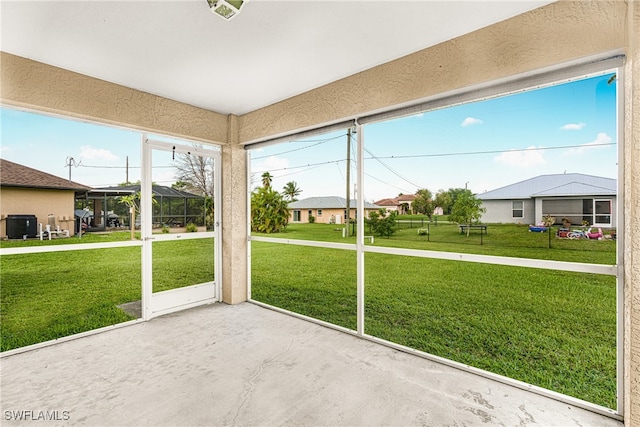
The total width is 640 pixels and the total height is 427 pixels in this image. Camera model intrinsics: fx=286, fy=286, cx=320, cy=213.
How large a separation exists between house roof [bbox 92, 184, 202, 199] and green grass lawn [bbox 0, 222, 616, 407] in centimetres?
54

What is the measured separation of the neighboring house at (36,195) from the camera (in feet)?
9.16

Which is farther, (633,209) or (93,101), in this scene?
(93,101)

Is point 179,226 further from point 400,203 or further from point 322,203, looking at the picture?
point 400,203

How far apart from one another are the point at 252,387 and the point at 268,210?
3306 millimetres

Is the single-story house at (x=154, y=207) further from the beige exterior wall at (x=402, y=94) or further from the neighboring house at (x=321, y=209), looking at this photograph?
the neighboring house at (x=321, y=209)

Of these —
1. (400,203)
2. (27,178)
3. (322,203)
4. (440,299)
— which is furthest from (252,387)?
(440,299)

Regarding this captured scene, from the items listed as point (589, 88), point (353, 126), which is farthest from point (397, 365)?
point (589, 88)

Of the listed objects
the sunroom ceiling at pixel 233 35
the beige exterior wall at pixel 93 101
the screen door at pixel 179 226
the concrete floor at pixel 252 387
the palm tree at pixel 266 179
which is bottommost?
the concrete floor at pixel 252 387

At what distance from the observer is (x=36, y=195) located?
9.76 feet

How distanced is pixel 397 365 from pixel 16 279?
14.2 ft

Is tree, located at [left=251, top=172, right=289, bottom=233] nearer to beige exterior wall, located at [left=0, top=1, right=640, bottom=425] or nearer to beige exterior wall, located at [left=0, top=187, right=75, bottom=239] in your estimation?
beige exterior wall, located at [left=0, top=1, right=640, bottom=425]

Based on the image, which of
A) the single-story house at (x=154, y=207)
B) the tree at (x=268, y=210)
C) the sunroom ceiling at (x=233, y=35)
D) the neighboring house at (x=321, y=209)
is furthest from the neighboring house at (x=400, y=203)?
the single-story house at (x=154, y=207)

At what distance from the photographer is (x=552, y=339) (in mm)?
3488

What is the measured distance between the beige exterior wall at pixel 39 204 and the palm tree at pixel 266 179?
2667 millimetres
